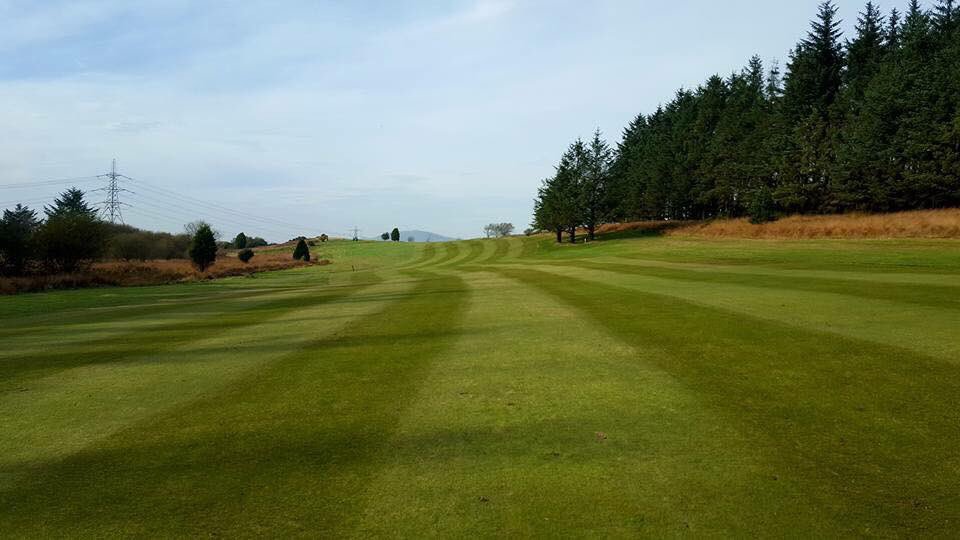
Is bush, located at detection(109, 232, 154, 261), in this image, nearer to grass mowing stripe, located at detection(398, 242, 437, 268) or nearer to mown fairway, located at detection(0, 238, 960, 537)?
grass mowing stripe, located at detection(398, 242, 437, 268)

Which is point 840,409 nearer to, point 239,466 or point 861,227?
point 239,466

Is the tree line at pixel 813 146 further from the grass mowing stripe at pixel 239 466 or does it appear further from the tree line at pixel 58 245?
the grass mowing stripe at pixel 239 466

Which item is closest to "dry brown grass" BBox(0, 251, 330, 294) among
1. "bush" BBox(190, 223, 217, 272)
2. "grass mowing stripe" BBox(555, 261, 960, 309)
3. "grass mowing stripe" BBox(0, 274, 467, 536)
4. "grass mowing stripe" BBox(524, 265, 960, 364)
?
"bush" BBox(190, 223, 217, 272)

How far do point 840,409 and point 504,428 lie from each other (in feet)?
12.4

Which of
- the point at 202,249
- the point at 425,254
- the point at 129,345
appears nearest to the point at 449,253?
the point at 425,254

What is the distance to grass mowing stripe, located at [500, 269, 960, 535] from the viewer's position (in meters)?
4.14

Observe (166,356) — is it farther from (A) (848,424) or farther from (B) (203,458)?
(A) (848,424)

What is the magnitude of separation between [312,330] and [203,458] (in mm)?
7820

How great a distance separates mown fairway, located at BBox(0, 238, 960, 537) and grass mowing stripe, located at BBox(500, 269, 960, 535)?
0.03 meters

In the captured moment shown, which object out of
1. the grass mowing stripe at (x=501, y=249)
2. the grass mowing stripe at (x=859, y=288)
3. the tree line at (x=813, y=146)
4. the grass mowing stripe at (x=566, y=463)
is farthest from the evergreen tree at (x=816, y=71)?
the grass mowing stripe at (x=566, y=463)

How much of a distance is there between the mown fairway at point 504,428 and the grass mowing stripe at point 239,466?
0.03 meters

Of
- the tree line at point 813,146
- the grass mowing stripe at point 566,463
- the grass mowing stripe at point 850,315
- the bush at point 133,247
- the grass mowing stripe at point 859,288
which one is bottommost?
the grass mowing stripe at point 566,463

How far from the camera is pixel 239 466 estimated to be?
5.13 m

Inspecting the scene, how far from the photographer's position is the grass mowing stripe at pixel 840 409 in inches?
163
